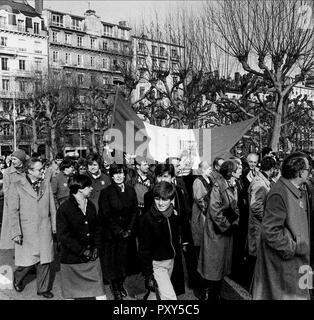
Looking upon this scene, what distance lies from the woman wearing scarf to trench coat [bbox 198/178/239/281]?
2.27ft

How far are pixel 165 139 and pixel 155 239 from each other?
5.09 m

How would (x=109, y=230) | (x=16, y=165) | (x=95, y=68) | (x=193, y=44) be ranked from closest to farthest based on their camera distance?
(x=109, y=230) < (x=16, y=165) < (x=193, y=44) < (x=95, y=68)

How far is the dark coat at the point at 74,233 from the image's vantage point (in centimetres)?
481

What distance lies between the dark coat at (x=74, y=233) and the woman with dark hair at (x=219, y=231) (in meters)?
1.33

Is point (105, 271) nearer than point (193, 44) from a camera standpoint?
Yes

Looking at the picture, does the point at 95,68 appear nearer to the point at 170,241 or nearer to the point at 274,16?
the point at 274,16

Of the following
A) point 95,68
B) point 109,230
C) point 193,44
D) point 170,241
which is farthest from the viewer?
point 95,68

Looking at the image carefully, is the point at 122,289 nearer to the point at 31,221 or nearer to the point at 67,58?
the point at 31,221

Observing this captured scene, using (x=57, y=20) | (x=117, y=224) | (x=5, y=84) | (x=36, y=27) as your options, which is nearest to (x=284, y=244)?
(x=117, y=224)

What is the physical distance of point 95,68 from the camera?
6212 centimetres
